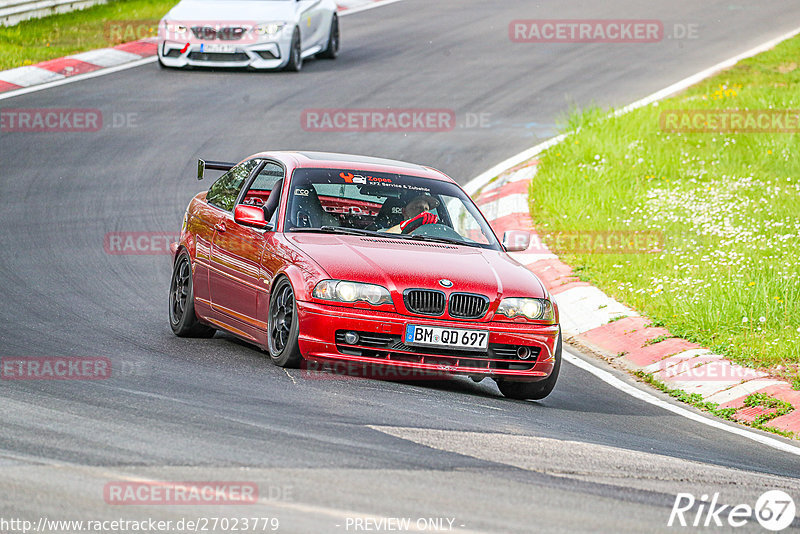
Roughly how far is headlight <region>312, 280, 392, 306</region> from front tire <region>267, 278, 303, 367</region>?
211 mm

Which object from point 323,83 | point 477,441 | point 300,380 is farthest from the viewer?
point 323,83

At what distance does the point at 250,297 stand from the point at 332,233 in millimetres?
744

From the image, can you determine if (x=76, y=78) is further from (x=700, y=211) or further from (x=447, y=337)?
(x=447, y=337)

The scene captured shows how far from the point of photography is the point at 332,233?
9.53 meters

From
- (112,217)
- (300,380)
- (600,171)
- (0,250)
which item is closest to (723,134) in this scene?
(600,171)

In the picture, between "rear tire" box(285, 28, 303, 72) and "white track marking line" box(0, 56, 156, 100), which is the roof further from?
"rear tire" box(285, 28, 303, 72)

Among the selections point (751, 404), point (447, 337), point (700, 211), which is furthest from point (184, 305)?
point (700, 211)

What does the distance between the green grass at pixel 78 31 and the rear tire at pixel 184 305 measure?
11800mm

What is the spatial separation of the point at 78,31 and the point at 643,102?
10334 mm

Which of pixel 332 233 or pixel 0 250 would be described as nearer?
pixel 332 233

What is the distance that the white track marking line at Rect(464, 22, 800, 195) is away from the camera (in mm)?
17797

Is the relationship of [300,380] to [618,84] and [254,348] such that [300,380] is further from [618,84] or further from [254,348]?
[618,84]

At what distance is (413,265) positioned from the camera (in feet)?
29.2

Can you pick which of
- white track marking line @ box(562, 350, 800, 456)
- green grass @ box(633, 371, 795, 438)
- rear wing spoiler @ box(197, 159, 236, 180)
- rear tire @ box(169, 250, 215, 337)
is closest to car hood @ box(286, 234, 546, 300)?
white track marking line @ box(562, 350, 800, 456)
